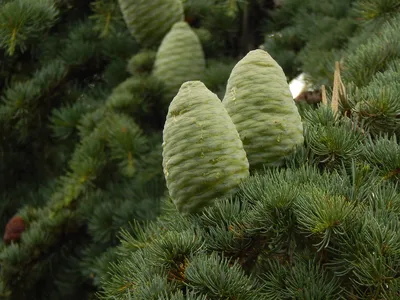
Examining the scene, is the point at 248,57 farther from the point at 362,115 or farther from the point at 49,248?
the point at 49,248

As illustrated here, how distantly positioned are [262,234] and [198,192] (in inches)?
4.4

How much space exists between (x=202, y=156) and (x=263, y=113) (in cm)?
10

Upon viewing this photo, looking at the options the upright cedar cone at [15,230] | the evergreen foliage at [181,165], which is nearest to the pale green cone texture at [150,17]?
the evergreen foliage at [181,165]

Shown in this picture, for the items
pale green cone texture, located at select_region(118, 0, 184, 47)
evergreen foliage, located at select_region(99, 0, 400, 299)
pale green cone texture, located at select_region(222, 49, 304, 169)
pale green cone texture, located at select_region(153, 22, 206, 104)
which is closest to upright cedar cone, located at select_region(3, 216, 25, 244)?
pale green cone texture, located at select_region(153, 22, 206, 104)

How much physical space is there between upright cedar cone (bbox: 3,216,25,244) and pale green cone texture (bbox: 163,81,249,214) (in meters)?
0.74

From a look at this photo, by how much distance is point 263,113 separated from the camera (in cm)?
88

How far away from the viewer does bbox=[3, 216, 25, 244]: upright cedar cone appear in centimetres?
151

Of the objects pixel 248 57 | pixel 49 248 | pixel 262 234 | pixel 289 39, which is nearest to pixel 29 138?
pixel 49 248

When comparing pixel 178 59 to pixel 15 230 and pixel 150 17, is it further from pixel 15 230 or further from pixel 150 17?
pixel 15 230

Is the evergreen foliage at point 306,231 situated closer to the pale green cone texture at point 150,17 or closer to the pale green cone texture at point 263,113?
the pale green cone texture at point 263,113

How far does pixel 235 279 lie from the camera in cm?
71

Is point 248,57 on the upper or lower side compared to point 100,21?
upper

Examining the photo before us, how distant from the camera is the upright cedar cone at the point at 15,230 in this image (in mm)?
1508

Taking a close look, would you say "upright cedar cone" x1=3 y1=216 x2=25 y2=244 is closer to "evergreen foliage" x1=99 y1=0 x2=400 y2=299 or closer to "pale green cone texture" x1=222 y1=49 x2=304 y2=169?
"evergreen foliage" x1=99 y1=0 x2=400 y2=299
